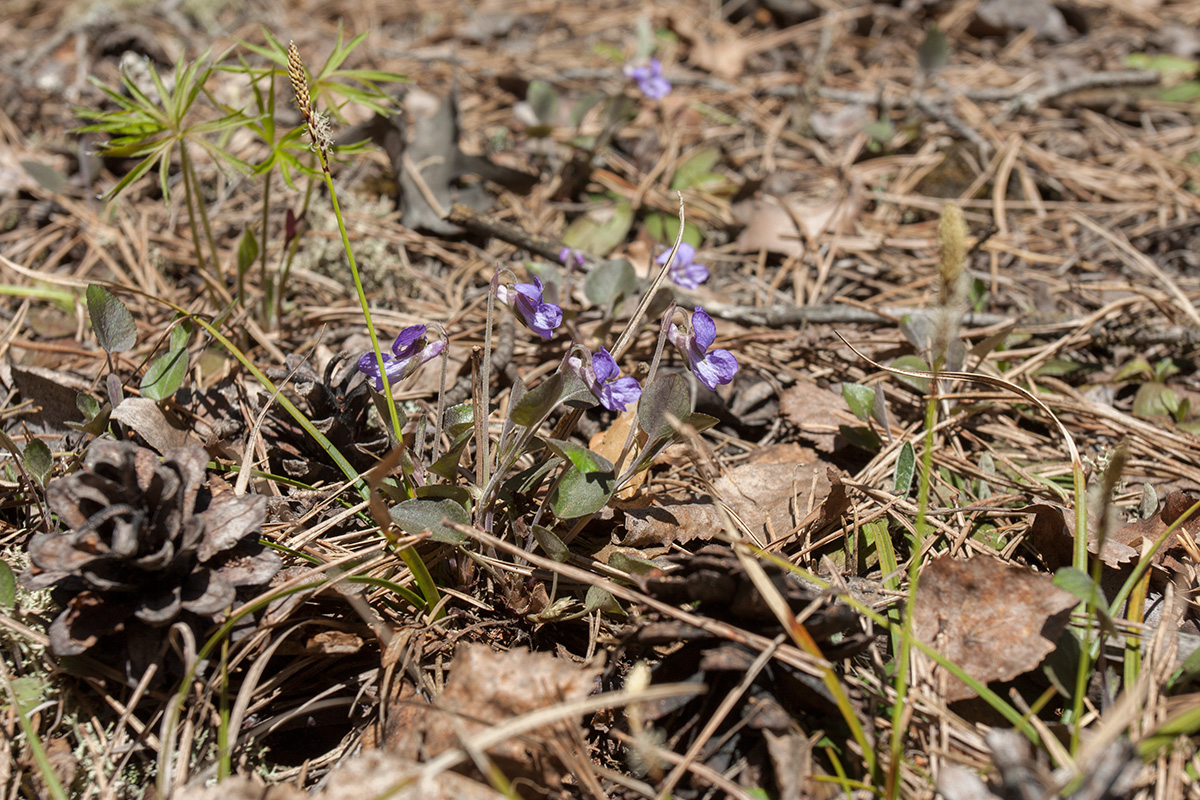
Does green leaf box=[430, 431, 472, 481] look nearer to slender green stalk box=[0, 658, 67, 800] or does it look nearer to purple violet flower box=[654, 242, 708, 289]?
slender green stalk box=[0, 658, 67, 800]

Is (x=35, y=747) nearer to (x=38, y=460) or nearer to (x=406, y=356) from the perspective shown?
(x=38, y=460)

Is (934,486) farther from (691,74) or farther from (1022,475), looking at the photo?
(691,74)

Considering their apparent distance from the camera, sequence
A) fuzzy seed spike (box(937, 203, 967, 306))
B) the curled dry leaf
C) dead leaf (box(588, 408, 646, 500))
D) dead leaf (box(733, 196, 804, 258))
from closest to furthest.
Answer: fuzzy seed spike (box(937, 203, 967, 306)) < the curled dry leaf < dead leaf (box(588, 408, 646, 500)) < dead leaf (box(733, 196, 804, 258))

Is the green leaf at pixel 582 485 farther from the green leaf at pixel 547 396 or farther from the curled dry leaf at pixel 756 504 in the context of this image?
the curled dry leaf at pixel 756 504

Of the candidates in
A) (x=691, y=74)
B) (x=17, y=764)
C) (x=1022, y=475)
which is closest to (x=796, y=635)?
(x=1022, y=475)

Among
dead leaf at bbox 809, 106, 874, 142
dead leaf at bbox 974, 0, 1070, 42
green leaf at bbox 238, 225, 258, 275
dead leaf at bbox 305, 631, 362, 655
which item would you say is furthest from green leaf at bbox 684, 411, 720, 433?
dead leaf at bbox 974, 0, 1070, 42

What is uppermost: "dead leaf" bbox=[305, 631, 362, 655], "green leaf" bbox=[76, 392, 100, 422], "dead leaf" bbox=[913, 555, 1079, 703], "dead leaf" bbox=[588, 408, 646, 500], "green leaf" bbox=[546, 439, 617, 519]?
"green leaf" bbox=[76, 392, 100, 422]

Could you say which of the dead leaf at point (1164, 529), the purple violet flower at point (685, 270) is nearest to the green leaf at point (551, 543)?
the purple violet flower at point (685, 270)
